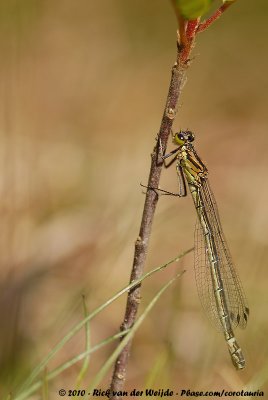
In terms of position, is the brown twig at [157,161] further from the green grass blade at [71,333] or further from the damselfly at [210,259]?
the damselfly at [210,259]

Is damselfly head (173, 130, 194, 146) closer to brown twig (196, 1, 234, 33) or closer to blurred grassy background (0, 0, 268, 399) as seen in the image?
blurred grassy background (0, 0, 268, 399)

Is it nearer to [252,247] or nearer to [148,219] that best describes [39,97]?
[252,247]

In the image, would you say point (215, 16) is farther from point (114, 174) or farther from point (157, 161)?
point (114, 174)

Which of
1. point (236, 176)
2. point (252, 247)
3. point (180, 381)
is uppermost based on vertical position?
point (236, 176)

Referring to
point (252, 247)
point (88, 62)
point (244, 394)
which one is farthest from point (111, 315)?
point (88, 62)

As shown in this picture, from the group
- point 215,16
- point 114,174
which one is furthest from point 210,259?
point 114,174

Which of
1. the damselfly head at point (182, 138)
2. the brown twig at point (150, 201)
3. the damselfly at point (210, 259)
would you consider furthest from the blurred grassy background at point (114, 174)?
the damselfly head at point (182, 138)
